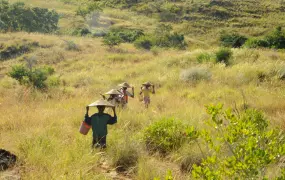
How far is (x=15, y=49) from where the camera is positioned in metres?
27.1

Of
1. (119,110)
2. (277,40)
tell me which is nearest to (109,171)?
(119,110)

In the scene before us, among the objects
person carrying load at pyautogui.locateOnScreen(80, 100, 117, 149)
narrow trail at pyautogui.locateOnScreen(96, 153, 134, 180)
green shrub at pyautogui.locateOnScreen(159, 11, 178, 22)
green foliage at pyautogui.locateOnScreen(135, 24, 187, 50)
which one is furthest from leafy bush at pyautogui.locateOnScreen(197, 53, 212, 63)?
green shrub at pyautogui.locateOnScreen(159, 11, 178, 22)

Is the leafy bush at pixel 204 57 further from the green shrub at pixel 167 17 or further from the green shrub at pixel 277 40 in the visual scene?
the green shrub at pixel 167 17

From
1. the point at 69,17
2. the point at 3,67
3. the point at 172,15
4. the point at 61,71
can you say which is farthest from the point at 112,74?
the point at 172,15

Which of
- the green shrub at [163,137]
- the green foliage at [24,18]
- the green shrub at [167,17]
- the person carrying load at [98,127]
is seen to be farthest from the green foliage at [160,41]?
the person carrying load at [98,127]

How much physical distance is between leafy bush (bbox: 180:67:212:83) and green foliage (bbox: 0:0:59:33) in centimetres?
2836

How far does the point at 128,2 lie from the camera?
76.9 meters

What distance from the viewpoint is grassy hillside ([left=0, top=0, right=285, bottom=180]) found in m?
4.24

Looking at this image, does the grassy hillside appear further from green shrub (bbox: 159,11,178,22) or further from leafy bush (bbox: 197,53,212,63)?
green shrub (bbox: 159,11,178,22)

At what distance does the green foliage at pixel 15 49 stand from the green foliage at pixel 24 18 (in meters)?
10.1

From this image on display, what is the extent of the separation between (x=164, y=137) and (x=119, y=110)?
205cm

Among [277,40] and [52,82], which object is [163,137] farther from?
[277,40]

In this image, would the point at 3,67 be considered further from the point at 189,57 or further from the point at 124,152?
the point at 124,152

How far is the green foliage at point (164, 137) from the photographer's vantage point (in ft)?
17.8
